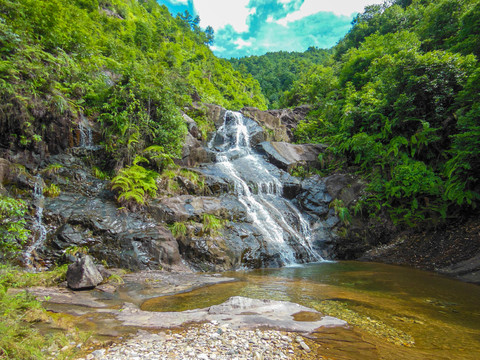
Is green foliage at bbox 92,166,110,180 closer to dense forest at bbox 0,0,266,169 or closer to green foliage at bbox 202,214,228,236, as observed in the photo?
dense forest at bbox 0,0,266,169

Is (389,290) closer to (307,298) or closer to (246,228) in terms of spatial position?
(307,298)

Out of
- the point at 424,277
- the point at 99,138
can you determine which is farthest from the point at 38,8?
the point at 424,277

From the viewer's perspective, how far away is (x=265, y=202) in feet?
42.1

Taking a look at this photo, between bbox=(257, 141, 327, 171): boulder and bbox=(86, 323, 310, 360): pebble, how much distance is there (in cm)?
1373

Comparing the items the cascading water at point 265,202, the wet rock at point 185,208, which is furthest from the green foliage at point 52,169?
the cascading water at point 265,202

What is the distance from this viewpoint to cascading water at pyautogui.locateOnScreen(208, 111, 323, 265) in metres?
10.6

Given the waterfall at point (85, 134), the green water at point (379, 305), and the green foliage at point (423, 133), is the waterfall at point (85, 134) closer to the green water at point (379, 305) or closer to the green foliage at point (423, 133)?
the green water at point (379, 305)

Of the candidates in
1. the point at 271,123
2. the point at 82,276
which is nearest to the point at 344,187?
the point at 271,123

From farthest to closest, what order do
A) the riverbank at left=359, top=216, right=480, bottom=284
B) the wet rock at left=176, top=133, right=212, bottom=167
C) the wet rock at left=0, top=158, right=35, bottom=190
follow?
the wet rock at left=176, top=133, right=212, bottom=167, the wet rock at left=0, top=158, right=35, bottom=190, the riverbank at left=359, top=216, right=480, bottom=284

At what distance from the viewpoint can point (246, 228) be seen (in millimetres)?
10422

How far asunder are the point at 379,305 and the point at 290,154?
13.6 meters

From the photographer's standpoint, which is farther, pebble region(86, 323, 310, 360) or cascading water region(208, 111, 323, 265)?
cascading water region(208, 111, 323, 265)

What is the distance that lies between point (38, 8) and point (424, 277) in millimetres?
18611

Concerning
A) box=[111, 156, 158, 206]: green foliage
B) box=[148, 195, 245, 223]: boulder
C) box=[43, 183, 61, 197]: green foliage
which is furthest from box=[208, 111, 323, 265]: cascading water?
box=[43, 183, 61, 197]: green foliage
